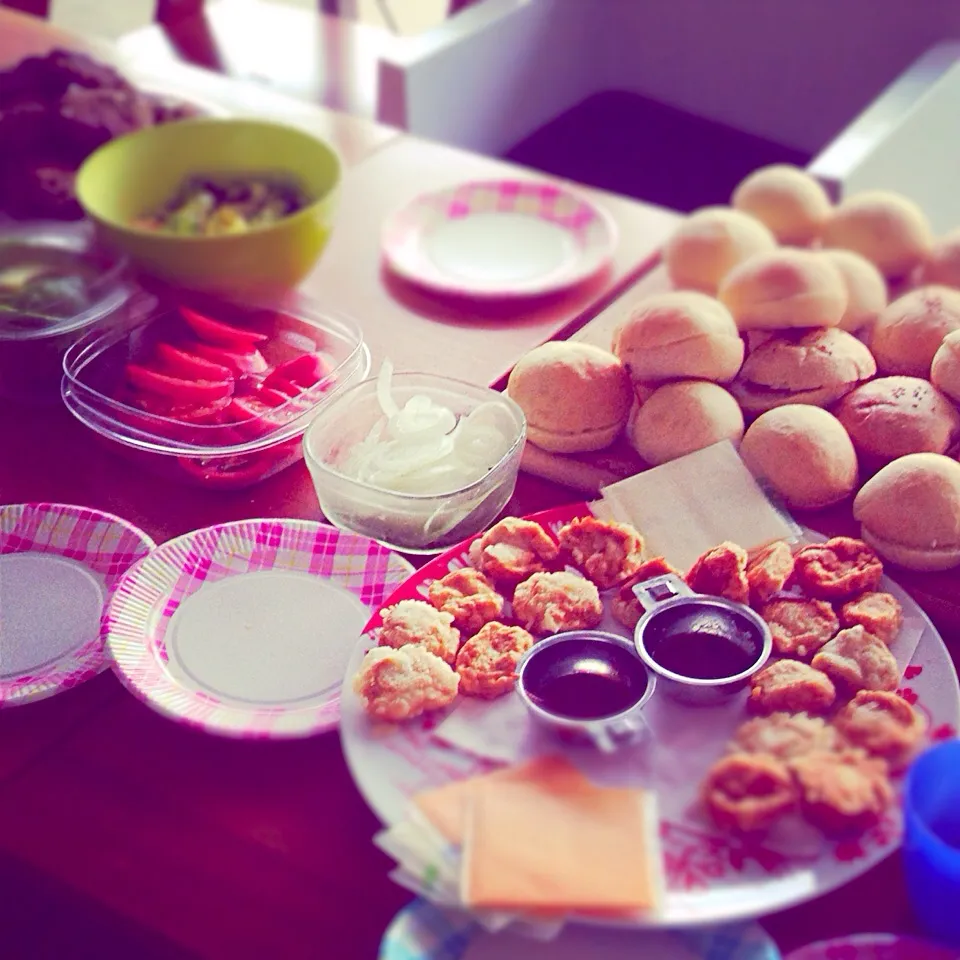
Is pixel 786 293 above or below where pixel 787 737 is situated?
above

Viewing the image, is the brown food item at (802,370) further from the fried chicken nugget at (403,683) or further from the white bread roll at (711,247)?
the fried chicken nugget at (403,683)

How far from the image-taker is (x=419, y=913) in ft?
2.73

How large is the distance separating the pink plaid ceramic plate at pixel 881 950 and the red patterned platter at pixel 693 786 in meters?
0.04

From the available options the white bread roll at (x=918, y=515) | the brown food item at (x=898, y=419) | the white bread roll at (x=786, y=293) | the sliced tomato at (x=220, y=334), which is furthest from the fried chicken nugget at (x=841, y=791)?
the sliced tomato at (x=220, y=334)

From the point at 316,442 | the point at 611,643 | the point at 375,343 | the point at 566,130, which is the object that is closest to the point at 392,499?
the point at 316,442

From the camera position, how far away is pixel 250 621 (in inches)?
44.4

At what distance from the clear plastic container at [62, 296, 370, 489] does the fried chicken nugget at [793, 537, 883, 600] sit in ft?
2.02

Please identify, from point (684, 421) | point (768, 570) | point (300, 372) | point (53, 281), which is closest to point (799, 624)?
point (768, 570)

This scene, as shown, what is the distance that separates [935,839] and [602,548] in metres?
0.45

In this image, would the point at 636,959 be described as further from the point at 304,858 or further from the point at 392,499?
the point at 392,499

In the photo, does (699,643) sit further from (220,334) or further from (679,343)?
(220,334)

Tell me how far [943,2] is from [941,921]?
2758mm

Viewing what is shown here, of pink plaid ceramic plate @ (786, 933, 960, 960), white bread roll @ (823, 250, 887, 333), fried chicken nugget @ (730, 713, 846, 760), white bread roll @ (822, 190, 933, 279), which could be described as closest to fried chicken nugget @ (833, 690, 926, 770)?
fried chicken nugget @ (730, 713, 846, 760)

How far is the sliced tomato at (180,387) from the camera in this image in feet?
4.36
